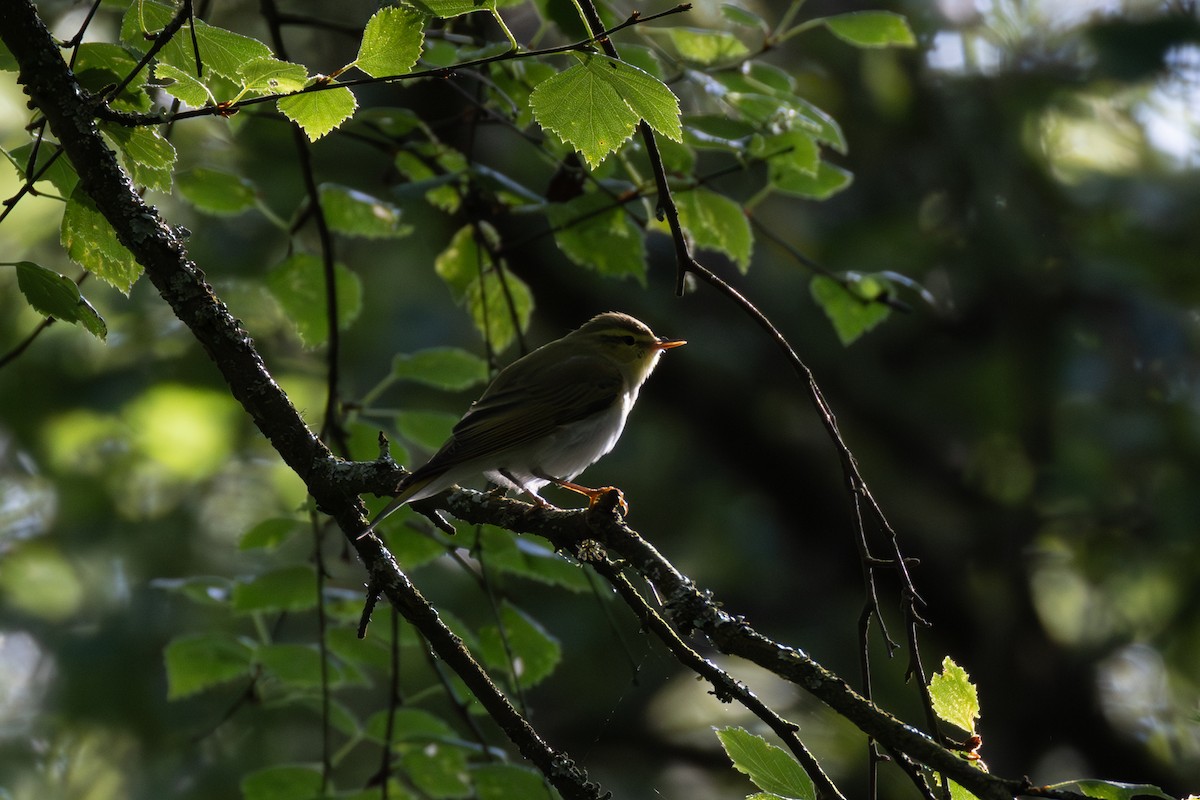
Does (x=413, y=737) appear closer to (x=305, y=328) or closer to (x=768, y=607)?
(x=305, y=328)

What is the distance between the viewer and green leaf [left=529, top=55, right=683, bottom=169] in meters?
1.67

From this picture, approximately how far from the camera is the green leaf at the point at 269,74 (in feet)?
5.12

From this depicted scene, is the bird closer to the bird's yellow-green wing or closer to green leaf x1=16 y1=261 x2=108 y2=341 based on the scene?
the bird's yellow-green wing

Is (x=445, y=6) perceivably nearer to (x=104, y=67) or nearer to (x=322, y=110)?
(x=322, y=110)

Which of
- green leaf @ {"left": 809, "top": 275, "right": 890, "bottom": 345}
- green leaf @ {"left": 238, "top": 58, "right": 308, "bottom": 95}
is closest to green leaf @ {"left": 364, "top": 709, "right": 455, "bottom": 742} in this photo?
green leaf @ {"left": 809, "top": 275, "right": 890, "bottom": 345}

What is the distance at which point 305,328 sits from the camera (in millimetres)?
2898

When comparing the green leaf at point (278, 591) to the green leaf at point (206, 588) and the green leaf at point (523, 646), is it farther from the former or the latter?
the green leaf at point (523, 646)

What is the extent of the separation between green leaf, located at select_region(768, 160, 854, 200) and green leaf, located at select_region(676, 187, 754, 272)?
5.8 inches

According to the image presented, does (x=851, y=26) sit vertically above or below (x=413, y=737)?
above

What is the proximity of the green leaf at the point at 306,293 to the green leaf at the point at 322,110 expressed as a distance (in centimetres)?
124

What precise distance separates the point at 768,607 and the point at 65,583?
12.1 feet

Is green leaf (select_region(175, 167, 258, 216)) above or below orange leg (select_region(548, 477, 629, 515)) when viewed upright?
above

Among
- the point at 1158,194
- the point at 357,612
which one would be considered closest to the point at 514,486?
the point at 357,612

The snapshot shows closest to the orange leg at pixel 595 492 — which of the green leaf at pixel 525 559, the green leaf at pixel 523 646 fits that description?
the green leaf at pixel 525 559
